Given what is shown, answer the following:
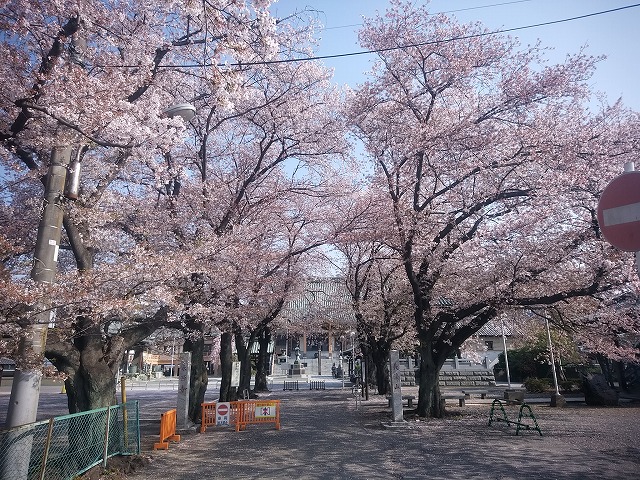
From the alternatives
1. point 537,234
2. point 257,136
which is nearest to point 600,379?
point 537,234

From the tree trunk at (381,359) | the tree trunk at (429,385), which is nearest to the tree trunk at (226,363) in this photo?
the tree trunk at (429,385)

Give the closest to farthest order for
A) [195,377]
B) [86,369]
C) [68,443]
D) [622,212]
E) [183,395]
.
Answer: [622,212] → [68,443] → [86,369] → [183,395] → [195,377]

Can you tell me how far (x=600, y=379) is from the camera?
17.9 metres

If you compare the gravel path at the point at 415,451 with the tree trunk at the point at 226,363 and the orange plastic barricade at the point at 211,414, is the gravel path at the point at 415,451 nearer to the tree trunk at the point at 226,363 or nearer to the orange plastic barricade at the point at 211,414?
the orange plastic barricade at the point at 211,414

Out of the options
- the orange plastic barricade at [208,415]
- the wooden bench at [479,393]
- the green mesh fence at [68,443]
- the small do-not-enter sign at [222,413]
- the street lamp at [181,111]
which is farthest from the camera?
the wooden bench at [479,393]

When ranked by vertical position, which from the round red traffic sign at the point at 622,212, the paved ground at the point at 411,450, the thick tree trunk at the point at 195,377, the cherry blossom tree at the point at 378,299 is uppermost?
the cherry blossom tree at the point at 378,299

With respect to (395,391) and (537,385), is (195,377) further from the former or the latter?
(537,385)

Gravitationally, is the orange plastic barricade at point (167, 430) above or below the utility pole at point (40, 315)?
below

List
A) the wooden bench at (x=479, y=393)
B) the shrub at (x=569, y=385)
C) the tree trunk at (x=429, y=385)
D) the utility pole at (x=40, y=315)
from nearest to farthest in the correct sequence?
1. the utility pole at (x=40, y=315)
2. the tree trunk at (x=429, y=385)
3. the wooden bench at (x=479, y=393)
4. the shrub at (x=569, y=385)

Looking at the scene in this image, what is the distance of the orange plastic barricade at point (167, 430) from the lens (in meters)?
10.6

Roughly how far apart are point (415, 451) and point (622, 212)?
7969mm

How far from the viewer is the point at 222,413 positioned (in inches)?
534

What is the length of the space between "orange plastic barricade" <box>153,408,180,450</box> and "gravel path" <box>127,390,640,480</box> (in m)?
0.39

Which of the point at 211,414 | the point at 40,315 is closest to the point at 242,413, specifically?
the point at 211,414
